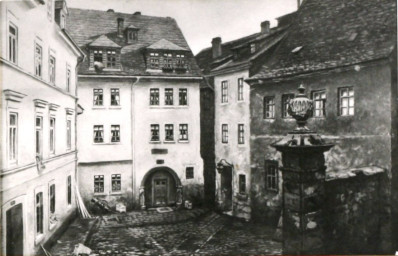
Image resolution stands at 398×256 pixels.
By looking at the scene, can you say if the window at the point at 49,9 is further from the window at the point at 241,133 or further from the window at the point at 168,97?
the window at the point at 241,133

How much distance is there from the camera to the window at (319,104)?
4766 millimetres

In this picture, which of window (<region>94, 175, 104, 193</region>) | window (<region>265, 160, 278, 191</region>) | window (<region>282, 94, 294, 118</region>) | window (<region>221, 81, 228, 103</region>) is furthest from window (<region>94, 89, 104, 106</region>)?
window (<region>265, 160, 278, 191</region>)

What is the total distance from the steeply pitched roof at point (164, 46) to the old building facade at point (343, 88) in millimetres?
1555

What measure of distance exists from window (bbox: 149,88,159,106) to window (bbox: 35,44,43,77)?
6.68 ft

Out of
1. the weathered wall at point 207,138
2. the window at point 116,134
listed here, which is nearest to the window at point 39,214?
the window at point 116,134

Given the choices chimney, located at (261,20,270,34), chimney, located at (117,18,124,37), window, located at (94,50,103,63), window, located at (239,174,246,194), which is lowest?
window, located at (239,174,246,194)

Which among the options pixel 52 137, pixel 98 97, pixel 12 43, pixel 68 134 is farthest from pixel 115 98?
pixel 12 43

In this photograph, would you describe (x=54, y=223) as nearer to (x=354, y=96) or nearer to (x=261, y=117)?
(x=261, y=117)

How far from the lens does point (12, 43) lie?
3.22 metres

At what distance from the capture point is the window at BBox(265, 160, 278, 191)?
5.84m

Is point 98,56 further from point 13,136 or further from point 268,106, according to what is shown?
point 268,106

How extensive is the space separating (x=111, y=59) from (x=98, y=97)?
0.89 meters

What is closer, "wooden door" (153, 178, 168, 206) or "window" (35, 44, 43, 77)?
"window" (35, 44, 43, 77)

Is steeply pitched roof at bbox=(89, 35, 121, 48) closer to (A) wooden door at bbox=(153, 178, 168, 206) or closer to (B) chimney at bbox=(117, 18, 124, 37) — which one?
(B) chimney at bbox=(117, 18, 124, 37)
